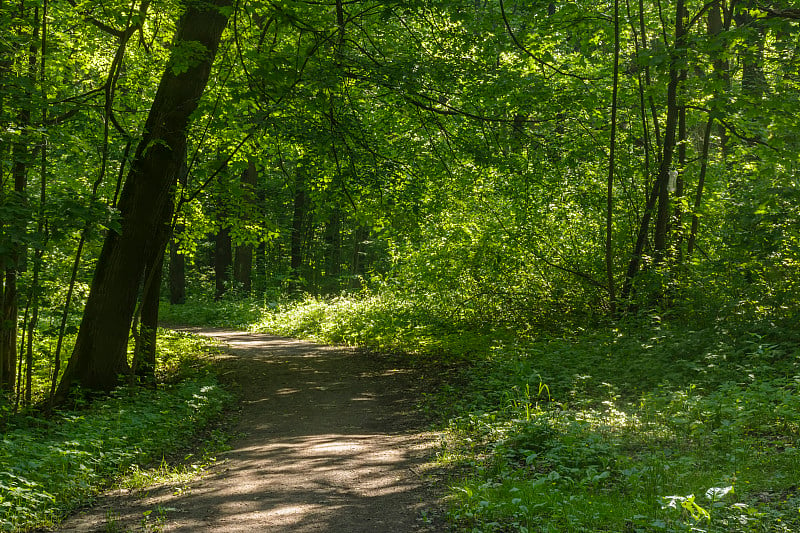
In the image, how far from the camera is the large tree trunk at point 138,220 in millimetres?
10234

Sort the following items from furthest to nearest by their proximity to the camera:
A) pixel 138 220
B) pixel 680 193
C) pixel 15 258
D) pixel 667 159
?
1. pixel 680 193
2. pixel 667 159
3. pixel 138 220
4. pixel 15 258

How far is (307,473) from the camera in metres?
6.32

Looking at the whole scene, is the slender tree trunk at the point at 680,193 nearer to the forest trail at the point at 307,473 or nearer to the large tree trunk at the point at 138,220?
the forest trail at the point at 307,473

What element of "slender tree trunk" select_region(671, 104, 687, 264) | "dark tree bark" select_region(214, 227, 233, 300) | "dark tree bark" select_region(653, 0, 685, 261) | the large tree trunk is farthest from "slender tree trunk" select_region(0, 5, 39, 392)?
"dark tree bark" select_region(214, 227, 233, 300)

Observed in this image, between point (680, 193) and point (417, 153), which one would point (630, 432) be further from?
point (417, 153)

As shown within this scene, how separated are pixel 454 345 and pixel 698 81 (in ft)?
22.6

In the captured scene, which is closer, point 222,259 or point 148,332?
point 148,332

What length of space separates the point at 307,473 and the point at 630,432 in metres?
3.44

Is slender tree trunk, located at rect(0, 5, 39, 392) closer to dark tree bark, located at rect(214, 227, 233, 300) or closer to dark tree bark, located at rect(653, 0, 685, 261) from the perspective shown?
dark tree bark, located at rect(653, 0, 685, 261)

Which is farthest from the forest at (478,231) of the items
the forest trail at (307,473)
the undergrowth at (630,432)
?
the forest trail at (307,473)

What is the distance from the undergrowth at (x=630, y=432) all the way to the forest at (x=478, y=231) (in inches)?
1.5

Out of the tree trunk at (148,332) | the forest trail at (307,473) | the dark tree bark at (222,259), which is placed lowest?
the forest trail at (307,473)

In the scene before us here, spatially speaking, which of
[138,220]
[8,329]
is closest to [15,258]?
[8,329]

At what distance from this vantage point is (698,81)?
399 inches
